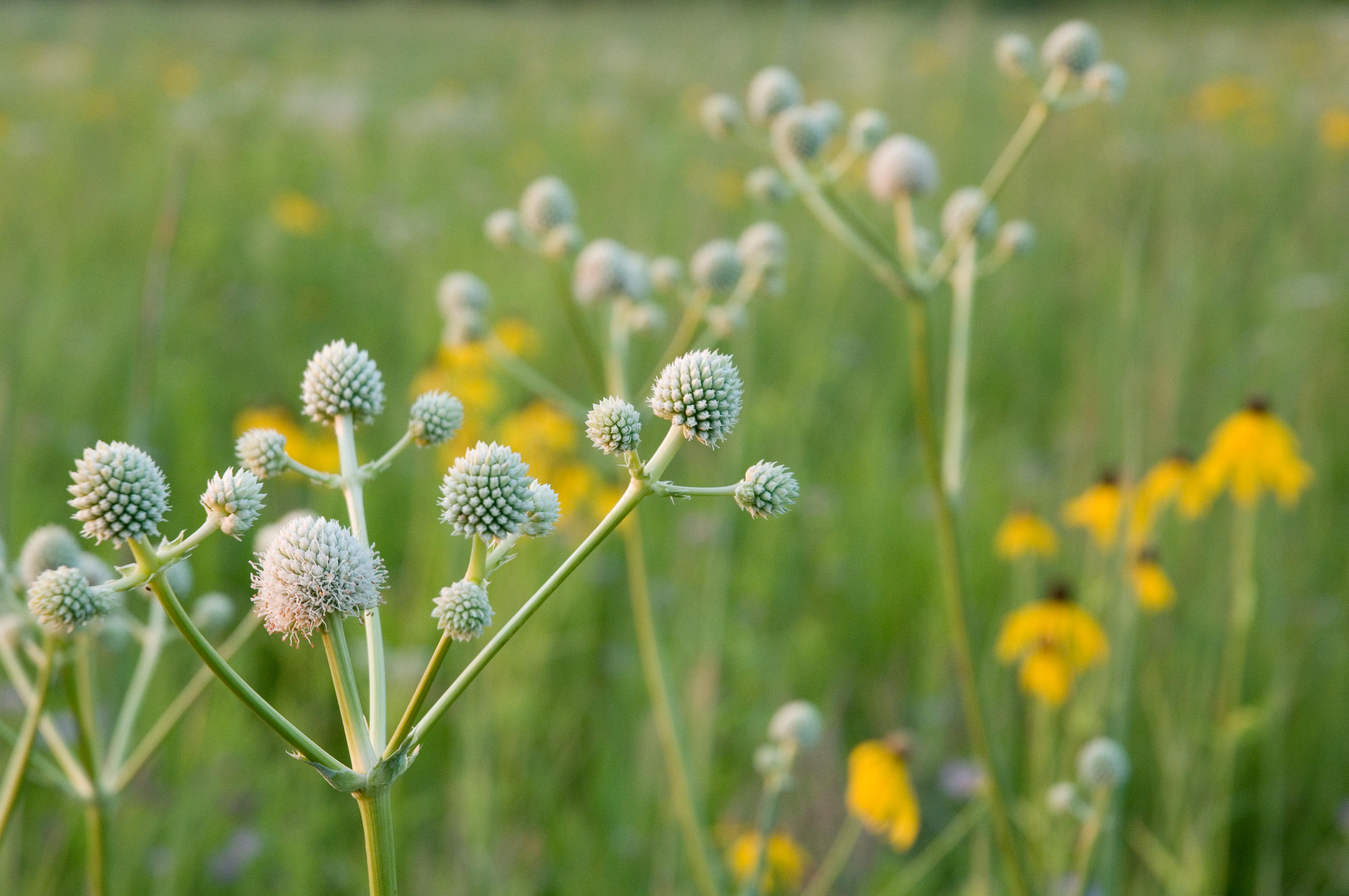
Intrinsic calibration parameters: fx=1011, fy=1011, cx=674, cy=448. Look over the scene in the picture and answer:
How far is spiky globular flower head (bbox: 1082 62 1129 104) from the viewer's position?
1.79 metres

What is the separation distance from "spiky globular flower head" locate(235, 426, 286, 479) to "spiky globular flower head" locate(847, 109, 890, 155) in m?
1.33

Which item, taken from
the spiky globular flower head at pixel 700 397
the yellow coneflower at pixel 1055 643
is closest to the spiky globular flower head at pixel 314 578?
the spiky globular flower head at pixel 700 397

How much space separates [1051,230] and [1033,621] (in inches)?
164

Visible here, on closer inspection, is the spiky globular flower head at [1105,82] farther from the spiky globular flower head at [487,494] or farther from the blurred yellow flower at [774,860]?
the blurred yellow flower at [774,860]

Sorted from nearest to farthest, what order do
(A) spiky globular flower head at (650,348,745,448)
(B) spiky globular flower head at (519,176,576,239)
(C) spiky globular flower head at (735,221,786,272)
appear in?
(A) spiky globular flower head at (650,348,745,448), (C) spiky globular flower head at (735,221,786,272), (B) spiky globular flower head at (519,176,576,239)

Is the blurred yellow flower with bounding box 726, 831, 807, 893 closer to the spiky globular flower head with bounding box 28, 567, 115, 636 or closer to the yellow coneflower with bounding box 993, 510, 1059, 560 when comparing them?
the yellow coneflower with bounding box 993, 510, 1059, 560

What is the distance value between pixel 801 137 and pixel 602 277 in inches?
18.4

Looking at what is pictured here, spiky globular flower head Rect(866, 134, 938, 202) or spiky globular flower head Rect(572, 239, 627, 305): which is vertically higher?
spiky globular flower head Rect(866, 134, 938, 202)

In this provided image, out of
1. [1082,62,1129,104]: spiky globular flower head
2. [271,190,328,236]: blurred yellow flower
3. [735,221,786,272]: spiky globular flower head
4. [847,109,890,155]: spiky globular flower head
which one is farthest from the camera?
[271,190,328,236]: blurred yellow flower

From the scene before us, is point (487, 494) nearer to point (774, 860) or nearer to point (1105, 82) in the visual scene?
point (1105, 82)

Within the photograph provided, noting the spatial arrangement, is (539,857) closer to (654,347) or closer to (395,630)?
(395,630)

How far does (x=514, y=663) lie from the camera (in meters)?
2.68

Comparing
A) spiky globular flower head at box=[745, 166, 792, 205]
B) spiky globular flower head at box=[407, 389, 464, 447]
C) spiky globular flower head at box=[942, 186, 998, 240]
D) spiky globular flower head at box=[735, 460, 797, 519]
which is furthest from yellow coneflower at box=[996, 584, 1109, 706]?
spiky globular flower head at box=[407, 389, 464, 447]

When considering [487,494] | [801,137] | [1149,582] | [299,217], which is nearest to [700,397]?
[487,494]
